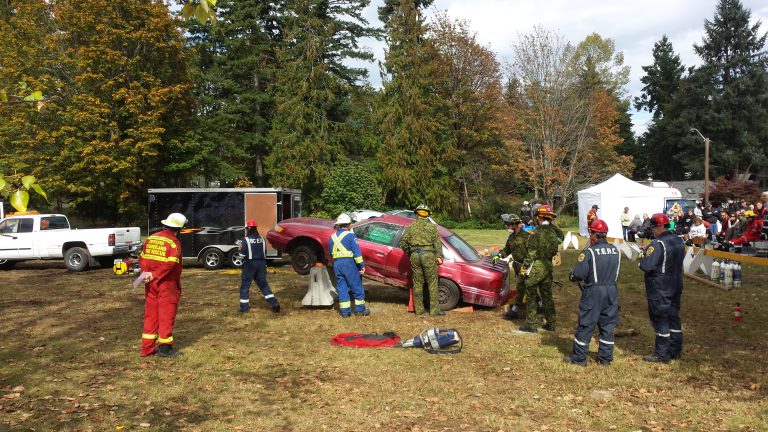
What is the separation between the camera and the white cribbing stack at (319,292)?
9859 millimetres

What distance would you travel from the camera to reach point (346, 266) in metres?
9.23

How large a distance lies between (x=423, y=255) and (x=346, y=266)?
4.40 ft

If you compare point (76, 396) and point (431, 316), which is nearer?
point (76, 396)

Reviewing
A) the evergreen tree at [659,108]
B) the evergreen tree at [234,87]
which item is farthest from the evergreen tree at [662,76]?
the evergreen tree at [234,87]

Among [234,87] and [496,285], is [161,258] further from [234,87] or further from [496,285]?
[234,87]

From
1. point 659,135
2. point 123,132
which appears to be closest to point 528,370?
point 123,132

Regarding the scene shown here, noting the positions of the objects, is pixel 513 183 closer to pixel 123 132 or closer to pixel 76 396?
pixel 123 132

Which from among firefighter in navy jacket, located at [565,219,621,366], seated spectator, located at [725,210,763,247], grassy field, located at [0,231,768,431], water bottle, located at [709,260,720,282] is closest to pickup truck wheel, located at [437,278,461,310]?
grassy field, located at [0,231,768,431]

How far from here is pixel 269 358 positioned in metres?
7.00

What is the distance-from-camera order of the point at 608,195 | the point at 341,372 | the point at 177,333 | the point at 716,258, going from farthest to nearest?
the point at 608,195 < the point at 716,258 < the point at 177,333 < the point at 341,372

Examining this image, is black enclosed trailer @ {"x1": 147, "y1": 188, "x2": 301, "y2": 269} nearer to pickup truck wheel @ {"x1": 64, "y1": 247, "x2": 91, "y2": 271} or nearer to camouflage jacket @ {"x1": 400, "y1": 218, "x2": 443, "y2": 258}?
pickup truck wheel @ {"x1": 64, "y1": 247, "x2": 91, "y2": 271}

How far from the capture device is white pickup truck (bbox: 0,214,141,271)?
50.0 ft

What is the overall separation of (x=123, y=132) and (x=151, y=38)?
5.32 meters

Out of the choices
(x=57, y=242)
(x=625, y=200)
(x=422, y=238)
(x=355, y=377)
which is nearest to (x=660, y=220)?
(x=422, y=238)
